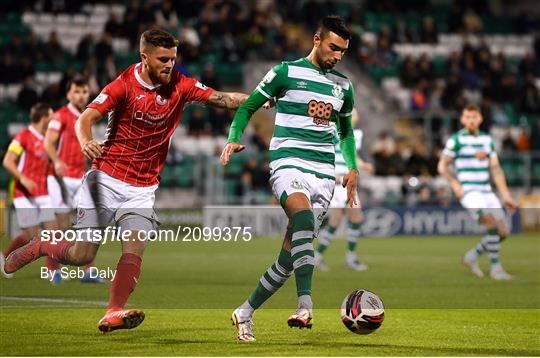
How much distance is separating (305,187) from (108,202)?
156 cm

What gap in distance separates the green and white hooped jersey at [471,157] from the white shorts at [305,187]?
7328 millimetres

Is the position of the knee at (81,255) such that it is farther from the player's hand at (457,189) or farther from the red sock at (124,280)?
the player's hand at (457,189)

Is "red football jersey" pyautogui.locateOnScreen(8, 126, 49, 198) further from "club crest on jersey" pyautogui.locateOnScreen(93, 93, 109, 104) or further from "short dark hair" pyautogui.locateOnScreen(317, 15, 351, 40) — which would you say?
"short dark hair" pyautogui.locateOnScreen(317, 15, 351, 40)

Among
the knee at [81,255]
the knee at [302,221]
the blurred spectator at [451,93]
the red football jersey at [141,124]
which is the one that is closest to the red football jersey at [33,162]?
→ the knee at [81,255]

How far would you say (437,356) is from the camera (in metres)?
7.85

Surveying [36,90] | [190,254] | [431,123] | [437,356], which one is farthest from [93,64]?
[437,356]

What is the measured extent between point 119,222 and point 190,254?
11.4 m

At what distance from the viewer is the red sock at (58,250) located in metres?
9.10

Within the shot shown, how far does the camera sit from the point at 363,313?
27.9 feet

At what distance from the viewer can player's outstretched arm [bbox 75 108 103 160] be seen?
315 inches

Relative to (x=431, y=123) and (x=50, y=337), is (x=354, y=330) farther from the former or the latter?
(x=431, y=123)

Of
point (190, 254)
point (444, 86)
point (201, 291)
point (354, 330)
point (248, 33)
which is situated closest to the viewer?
point (354, 330)

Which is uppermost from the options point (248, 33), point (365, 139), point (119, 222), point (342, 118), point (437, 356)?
point (248, 33)

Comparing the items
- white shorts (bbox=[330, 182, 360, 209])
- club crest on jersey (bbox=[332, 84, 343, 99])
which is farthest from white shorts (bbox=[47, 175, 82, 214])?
club crest on jersey (bbox=[332, 84, 343, 99])
